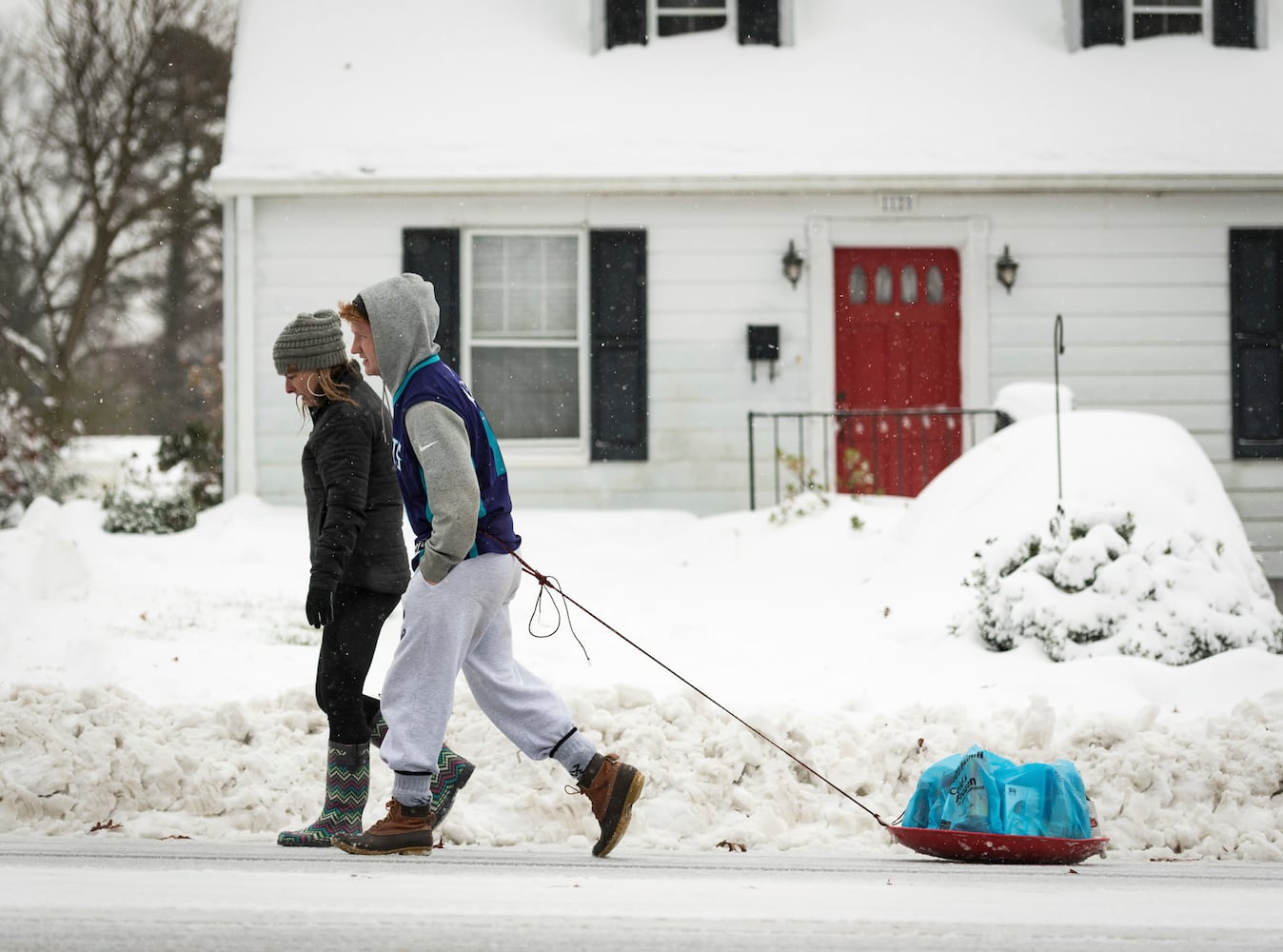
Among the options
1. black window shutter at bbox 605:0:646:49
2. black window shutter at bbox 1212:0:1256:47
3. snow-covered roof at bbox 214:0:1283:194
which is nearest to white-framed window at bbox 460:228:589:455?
A: snow-covered roof at bbox 214:0:1283:194

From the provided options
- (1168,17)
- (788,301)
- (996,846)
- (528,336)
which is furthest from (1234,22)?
(996,846)

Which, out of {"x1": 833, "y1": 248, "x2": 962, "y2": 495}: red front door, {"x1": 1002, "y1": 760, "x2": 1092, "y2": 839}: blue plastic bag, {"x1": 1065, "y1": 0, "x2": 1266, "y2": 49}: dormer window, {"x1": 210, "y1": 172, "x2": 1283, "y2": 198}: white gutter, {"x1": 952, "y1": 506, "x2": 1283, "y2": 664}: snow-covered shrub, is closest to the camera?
{"x1": 1002, "y1": 760, "x2": 1092, "y2": 839}: blue plastic bag

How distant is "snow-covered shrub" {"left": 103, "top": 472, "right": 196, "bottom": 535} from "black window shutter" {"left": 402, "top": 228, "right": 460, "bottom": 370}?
9.24 feet

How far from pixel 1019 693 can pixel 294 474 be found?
7.54 m

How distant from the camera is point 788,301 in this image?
1294cm

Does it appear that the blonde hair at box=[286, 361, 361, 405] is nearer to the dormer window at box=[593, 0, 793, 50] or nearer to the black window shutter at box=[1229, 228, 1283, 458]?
the dormer window at box=[593, 0, 793, 50]

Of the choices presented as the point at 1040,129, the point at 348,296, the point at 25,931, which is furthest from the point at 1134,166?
the point at 25,931

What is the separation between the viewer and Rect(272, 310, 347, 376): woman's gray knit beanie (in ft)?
15.4

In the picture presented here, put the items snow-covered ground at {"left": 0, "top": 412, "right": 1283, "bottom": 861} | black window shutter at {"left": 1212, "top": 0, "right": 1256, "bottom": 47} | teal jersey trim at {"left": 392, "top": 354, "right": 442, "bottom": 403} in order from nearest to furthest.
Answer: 1. teal jersey trim at {"left": 392, "top": 354, "right": 442, "bottom": 403}
2. snow-covered ground at {"left": 0, "top": 412, "right": 1283, "bottom": 861}
3. black window shutter at {"left": 1212, "top": 0, "right": 1256, "bottom": 47}

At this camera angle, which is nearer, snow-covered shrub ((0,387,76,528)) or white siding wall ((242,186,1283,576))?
white siding wall ((242,186,1283,576))

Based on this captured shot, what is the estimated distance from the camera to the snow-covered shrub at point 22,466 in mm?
14781

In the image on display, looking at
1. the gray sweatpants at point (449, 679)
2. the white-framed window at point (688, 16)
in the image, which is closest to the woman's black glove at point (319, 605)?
the gray sweatpants at point (449, 679)

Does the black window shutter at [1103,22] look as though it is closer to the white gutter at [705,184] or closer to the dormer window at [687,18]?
the white gutter at [705,184]

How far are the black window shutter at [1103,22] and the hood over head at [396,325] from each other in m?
11.4
